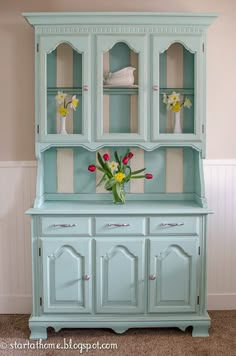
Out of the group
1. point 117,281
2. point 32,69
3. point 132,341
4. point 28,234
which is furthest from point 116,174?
point 132,341

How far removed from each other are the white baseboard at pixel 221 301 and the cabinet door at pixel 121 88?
1304 mm

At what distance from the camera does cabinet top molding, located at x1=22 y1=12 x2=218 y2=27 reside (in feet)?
9.82

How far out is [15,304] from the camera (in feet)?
11.4

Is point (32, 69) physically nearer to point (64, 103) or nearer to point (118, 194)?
point (64, 103)

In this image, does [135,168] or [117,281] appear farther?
[135,168]

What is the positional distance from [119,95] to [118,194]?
26.2 inches

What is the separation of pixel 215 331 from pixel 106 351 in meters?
0.75

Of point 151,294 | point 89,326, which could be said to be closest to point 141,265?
point 151,294

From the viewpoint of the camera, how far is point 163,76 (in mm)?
3268

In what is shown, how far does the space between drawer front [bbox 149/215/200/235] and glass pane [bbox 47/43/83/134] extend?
0.79 m

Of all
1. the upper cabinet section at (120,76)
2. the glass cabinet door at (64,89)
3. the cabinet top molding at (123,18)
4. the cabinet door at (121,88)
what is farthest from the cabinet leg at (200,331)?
the cabinet top molding at (123,18)

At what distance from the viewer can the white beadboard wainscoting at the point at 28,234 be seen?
3422 millimetres

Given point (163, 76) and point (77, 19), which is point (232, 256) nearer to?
point (163, 76)

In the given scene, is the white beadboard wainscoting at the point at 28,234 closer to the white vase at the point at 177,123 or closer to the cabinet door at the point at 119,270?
the white vase at the point at 177,123
